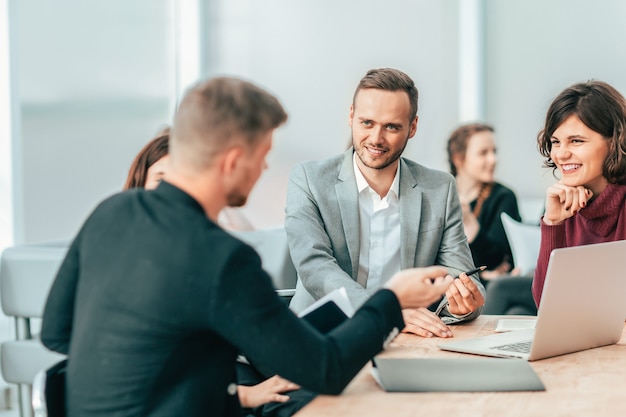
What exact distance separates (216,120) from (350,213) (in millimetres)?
1323

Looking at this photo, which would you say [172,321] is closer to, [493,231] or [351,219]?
[351,219]

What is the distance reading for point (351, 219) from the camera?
283cm

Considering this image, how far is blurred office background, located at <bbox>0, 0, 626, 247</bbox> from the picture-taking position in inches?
217

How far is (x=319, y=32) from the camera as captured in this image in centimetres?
668

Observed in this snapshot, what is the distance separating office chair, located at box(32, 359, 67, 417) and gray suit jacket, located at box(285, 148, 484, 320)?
3.79ft

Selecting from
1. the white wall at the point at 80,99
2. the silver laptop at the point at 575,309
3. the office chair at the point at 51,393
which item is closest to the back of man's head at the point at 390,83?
the silver laptop at the point at 575,309

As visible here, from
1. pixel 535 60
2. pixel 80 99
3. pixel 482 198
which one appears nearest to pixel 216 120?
pixel 80 99

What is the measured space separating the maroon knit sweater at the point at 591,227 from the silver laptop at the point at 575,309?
564mm

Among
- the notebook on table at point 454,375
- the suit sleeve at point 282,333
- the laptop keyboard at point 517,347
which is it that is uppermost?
the suit sleeve at point 282,333

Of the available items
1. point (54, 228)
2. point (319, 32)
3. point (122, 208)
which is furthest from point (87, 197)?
point (122, 208)

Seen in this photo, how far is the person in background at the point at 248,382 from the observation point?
2133 millimetres

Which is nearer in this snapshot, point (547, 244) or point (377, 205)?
point (547, 244)

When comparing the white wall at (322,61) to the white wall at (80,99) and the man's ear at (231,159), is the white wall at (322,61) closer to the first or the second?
the white wall at (80,99)

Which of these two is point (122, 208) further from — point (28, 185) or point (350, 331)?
point (28, 185)
